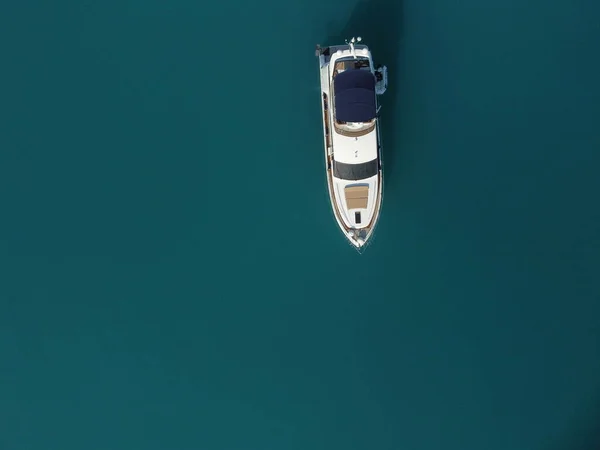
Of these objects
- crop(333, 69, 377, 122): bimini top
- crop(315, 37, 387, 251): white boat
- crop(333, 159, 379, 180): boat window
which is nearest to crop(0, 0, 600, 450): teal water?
crop(315, 37, 387, 251): white boat

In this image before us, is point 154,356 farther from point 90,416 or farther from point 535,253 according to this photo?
point 535,253

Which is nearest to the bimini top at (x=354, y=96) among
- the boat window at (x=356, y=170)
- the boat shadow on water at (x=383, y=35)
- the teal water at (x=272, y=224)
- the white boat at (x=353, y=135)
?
the white boat at (x=353, y=135)

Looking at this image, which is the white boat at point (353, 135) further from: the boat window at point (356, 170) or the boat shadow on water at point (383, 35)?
the boat shadow on water at point (383, 35)

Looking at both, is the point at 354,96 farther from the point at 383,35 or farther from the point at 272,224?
the point at 272,224

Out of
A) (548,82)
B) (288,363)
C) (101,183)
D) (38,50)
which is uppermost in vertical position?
(38,50)

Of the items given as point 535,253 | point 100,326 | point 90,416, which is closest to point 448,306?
point 535,253

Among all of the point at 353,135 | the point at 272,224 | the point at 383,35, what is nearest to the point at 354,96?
the point at 353,135
